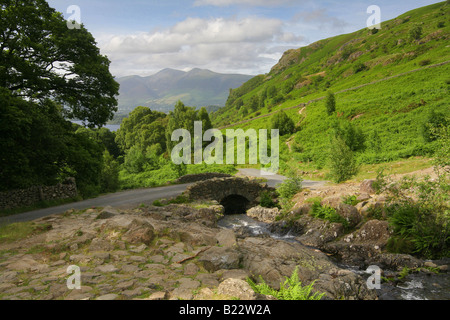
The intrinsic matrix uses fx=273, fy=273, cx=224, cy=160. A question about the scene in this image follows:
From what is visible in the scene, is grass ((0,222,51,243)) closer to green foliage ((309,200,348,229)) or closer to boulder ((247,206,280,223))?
green foliage ((309,200,348,229))

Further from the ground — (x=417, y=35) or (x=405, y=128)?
(x=417, y=35)

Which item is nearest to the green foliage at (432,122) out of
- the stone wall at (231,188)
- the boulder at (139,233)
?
the stone wall at (231,188)

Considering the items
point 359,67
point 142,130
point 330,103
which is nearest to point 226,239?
point 330,103

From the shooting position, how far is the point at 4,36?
55.6ft

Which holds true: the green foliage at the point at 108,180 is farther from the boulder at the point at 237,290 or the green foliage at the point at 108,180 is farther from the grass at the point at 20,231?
the boulder at the point at 237,290

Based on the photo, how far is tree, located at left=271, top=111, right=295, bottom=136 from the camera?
219ft

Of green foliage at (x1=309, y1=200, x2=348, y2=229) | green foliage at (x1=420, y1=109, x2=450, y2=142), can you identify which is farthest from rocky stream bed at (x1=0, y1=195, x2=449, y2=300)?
green foliage at (x1=420, y1=109, x2=450, y2=142)

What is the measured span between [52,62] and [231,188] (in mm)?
18737

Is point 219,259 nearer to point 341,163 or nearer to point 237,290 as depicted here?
point 237,290

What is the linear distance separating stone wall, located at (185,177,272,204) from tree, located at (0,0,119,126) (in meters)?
11.3

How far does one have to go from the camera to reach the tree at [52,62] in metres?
17.1

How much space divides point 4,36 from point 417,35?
378 feet

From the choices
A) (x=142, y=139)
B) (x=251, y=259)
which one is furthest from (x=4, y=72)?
(x=142, y=139)

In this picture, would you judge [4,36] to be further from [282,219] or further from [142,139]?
[142,139]
